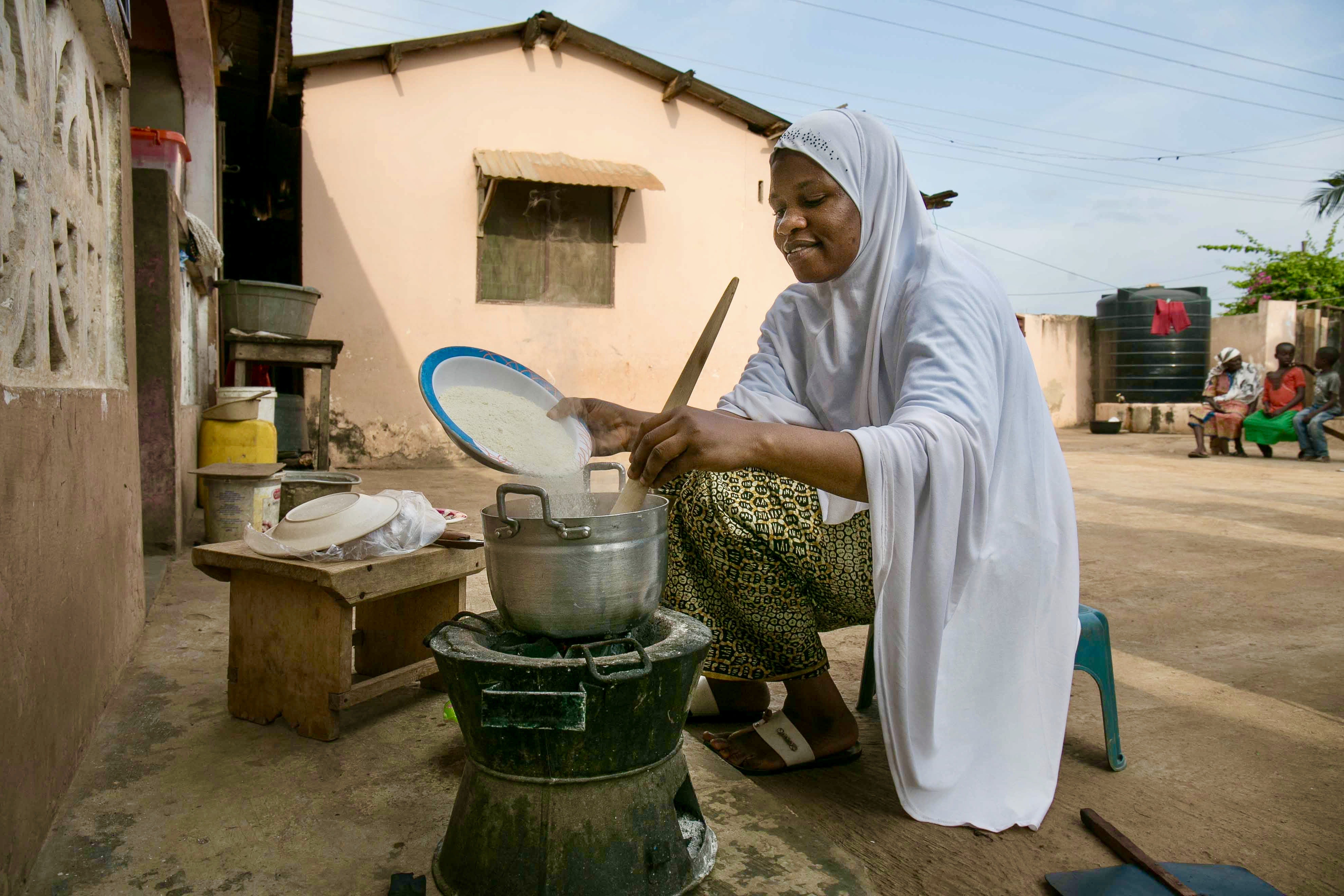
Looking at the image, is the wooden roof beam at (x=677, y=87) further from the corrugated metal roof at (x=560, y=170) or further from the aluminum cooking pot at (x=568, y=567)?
the aluminum cooking pot at (x=568, y=567)

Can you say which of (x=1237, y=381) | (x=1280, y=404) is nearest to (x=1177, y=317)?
(x=1237, y=381)

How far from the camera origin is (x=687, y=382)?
5.97 ft

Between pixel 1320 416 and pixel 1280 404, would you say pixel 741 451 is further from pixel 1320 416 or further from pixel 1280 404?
pixel 1280 404

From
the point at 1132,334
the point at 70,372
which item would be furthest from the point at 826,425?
the point at 1132,334

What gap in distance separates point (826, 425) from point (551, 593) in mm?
1129

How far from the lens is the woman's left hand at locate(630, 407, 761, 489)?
1539 millimetres

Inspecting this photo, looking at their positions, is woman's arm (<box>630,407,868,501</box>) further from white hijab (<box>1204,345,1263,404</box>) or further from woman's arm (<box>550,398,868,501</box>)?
white hijab (<box>1204,345,1263,404</box>)

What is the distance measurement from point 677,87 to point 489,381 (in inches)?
332

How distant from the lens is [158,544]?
3943 mm

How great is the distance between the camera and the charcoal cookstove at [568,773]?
52.9 inches

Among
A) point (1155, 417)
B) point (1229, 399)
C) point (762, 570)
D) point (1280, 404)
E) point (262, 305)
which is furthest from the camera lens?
point (1155, 417)

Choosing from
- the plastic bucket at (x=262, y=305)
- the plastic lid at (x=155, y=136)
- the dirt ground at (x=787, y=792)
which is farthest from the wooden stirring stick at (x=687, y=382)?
the plastic bucket at (x=262, y=305)

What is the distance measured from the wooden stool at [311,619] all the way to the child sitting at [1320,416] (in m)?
11.4

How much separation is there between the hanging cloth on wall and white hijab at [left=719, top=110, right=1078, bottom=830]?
626 inches
